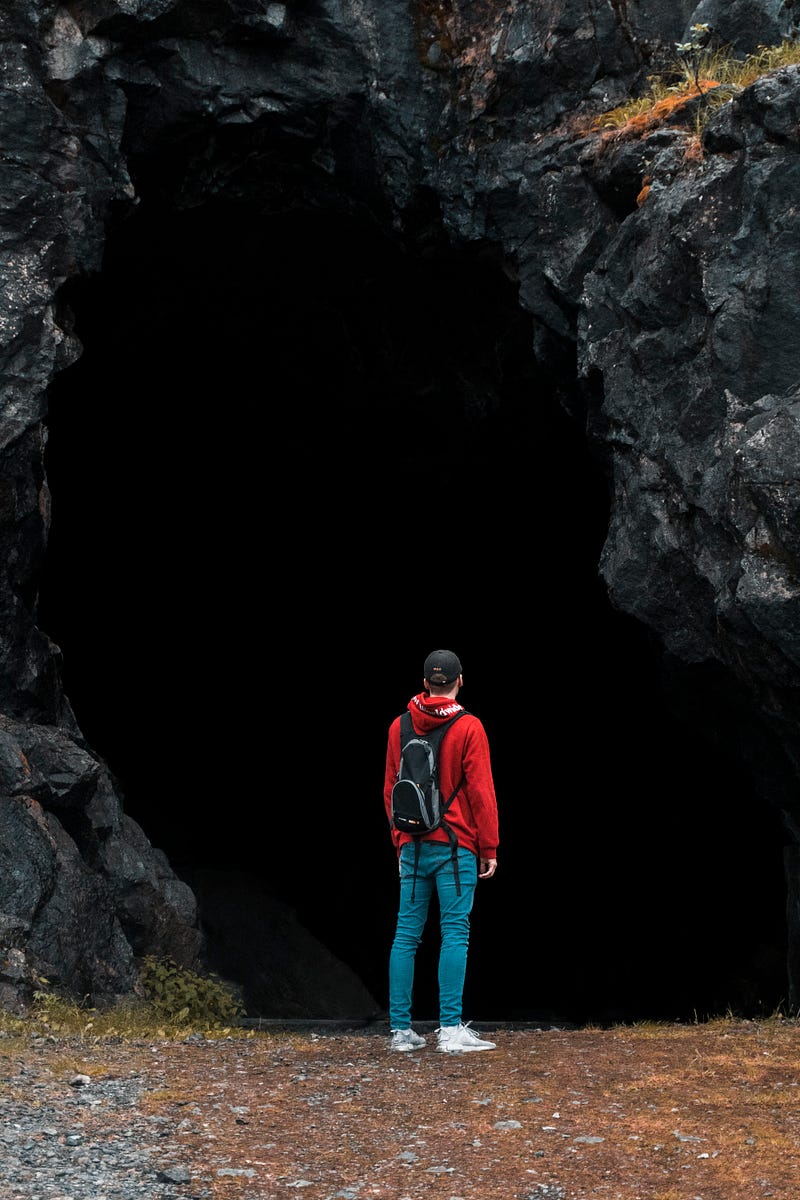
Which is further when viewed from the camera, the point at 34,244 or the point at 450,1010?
the point at 34,244

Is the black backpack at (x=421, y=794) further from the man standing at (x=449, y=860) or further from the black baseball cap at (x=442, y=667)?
the black baseball cap at (x=442, y=667)

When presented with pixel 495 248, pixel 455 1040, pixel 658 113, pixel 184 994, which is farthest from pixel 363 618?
pixel 455 1040

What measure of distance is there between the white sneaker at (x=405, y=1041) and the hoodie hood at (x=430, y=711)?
1801 millimetres

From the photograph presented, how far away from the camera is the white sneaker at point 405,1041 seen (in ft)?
22.2

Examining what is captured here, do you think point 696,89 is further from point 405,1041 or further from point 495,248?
point 405,1041

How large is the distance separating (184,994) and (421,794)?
4419 mm

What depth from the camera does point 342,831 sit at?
70.8ft

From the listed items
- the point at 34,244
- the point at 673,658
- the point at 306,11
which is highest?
the point at 306,11

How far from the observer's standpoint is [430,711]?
6.83m

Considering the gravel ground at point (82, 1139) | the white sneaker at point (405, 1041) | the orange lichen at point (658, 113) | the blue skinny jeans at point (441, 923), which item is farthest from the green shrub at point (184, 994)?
the orange lichen at point (658, 113)

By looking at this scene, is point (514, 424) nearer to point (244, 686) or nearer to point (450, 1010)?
point (244, 686)

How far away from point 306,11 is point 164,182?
7.63 ft

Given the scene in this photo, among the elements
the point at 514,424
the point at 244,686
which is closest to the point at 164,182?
the point at 514,424

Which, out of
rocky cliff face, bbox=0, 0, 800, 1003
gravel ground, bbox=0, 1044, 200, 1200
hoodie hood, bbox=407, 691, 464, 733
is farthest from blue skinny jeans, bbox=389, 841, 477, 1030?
rocky cliff face, bbox=0, 0, 800, 1003
